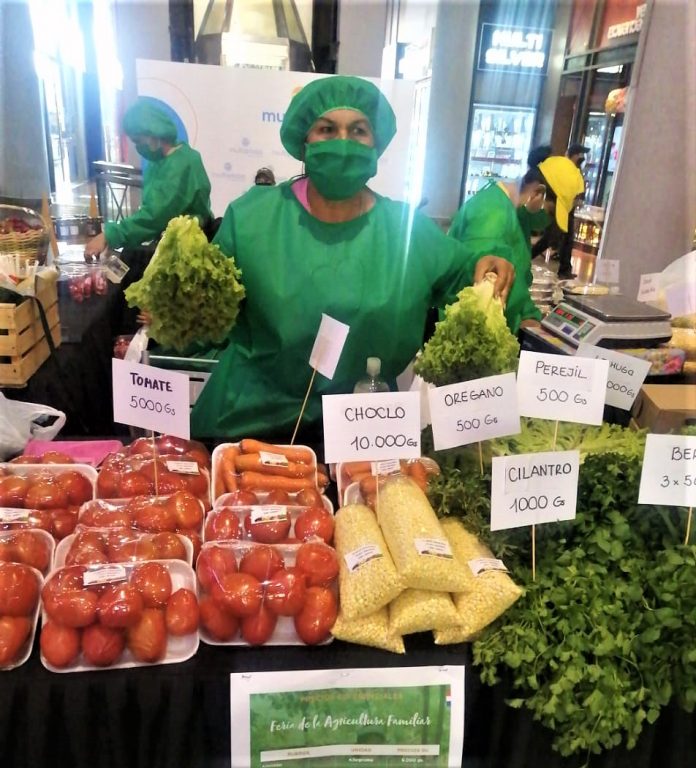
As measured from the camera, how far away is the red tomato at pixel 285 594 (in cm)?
93

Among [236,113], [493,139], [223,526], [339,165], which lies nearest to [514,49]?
[493,139]

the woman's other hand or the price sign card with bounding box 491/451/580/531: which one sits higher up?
the woman's other hand

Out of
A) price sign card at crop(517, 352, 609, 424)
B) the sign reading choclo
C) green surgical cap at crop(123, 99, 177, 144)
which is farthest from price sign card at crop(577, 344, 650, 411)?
the sign reading choclo

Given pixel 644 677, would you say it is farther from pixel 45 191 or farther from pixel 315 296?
pixel 45 191

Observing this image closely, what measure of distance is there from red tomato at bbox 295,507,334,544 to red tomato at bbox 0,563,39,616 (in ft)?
1.35

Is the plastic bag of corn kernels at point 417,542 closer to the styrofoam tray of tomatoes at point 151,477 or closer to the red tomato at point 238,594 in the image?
the red tomato at point 238,594

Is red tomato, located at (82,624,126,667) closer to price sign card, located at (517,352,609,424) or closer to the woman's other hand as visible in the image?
price sign card, located at (517,352,609,424)

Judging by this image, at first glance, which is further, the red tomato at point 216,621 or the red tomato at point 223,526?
the red tomato at point 223,526

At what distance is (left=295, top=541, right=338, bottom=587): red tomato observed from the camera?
0.97 metres

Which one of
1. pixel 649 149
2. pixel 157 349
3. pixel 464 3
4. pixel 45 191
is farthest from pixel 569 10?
pixel 157 349

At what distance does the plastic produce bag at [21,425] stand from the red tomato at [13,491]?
0.37 meters

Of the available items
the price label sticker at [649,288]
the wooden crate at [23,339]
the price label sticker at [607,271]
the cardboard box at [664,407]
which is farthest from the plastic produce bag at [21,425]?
the price label sticker at [607,271]

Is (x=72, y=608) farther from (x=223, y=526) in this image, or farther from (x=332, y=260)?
(x=332, y=260)

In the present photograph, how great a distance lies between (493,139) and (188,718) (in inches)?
217
